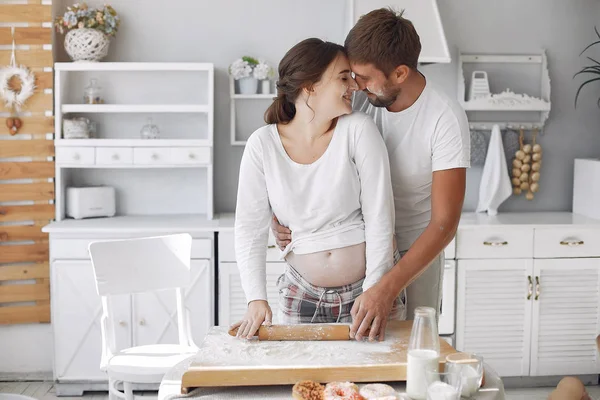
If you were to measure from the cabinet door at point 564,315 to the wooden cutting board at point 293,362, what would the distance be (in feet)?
7.02

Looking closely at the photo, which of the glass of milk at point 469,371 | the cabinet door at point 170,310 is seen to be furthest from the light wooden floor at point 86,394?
the glass of milk at point 469,371

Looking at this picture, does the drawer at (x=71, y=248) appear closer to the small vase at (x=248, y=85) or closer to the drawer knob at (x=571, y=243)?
the small vase at (x=248, y=85)

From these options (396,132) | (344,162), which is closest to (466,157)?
(396,132)

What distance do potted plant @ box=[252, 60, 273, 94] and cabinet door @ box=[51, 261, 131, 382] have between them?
1.27 metres

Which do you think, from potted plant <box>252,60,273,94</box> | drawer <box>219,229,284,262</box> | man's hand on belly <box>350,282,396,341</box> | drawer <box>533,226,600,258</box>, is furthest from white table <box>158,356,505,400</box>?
potted plant <box>252,60,273,94</box>

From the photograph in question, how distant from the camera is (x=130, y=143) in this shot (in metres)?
3.61

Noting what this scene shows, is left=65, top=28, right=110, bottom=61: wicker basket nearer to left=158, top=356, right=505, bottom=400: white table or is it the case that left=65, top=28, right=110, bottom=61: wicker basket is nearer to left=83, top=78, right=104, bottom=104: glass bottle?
left=83, top=78, right=104, bottom=104: glass bottle

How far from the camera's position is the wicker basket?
3.56 meters

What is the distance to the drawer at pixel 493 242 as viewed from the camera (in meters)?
3.55

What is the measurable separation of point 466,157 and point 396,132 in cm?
21

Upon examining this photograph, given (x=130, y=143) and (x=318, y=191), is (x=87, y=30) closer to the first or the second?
(x=130, y=143)

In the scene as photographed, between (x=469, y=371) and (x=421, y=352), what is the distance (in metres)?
0.10

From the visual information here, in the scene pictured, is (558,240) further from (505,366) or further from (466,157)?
(466,157)

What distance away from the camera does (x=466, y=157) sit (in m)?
1.88
